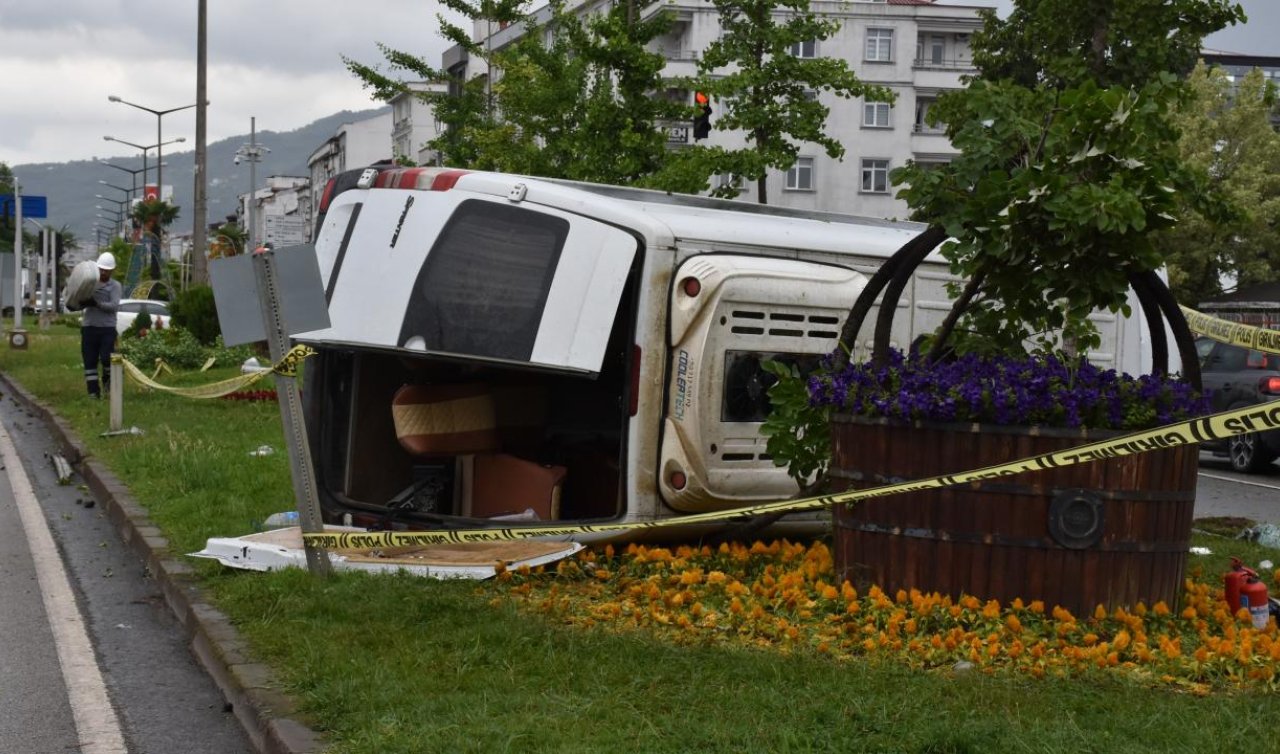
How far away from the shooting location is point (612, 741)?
535 cm

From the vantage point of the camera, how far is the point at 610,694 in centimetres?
600

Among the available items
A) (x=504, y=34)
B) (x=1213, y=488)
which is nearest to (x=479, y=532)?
(x=1213, y=488)

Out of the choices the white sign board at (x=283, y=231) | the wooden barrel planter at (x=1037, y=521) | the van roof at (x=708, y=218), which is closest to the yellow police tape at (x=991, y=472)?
the wooden barrel planter at (x=1037, y=521)

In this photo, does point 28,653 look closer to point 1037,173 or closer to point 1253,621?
point 1037,173

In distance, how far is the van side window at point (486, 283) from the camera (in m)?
8.75

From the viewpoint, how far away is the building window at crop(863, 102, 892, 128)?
221 feet

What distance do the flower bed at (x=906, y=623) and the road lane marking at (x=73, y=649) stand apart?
1.99 metres

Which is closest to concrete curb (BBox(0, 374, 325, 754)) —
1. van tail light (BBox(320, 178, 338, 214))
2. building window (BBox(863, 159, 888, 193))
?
van tail light (BBox(320, 178, 338, 214))

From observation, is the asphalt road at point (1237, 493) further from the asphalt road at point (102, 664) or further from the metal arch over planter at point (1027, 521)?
the asphalt road at point (102, 664)

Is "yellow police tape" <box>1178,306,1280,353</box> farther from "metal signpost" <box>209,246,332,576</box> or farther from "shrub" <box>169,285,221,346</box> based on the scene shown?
"shrub" <box>169,285,221,346</box>

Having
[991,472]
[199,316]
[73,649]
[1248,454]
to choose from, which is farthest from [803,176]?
[991,472]

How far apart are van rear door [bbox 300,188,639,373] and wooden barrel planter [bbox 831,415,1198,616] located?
1847mm

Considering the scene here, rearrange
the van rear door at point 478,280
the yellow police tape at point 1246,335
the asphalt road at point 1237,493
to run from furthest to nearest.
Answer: the asphalt road at point 1237,493
the yellow police tape at point 1246,335
the van rear door at point 478,280

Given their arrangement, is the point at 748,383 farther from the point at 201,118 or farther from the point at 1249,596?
the point at 201,118
